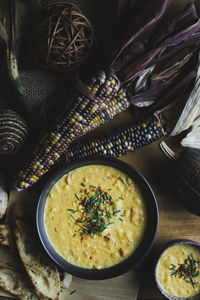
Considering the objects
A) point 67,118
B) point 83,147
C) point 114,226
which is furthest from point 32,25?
point 114,226

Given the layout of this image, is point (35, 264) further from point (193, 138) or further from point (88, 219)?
point (193, 138)

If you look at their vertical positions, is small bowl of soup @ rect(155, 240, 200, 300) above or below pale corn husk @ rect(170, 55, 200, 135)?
below

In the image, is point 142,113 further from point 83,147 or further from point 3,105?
point 3,105

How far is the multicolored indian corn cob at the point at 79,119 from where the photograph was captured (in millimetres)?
3305

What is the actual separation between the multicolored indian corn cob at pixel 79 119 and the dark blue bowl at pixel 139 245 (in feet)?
0.62

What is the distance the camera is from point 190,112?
3.56 m

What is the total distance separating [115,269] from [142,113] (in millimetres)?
1437

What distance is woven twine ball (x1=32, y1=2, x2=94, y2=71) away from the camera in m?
3.20

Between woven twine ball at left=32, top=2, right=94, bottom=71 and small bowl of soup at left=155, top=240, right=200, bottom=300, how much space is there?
1.89m

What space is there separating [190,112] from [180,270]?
1.43 metres

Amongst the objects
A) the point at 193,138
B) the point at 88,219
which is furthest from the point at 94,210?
the point at 193,138

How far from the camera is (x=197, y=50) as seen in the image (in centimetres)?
344

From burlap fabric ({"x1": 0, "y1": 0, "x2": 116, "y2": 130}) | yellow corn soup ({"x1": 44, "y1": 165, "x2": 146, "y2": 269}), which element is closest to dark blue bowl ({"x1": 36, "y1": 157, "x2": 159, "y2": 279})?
yellow corn soup ({"x1": 44, "y1": 165, "x2": 146, "y2": 269})

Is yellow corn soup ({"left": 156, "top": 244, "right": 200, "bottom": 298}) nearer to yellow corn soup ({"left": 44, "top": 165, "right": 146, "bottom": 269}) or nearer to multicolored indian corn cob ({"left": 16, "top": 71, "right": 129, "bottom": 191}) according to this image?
yellow corn soup ({"left": 44, "top": 165, "right": 146, "bottom": 269})
